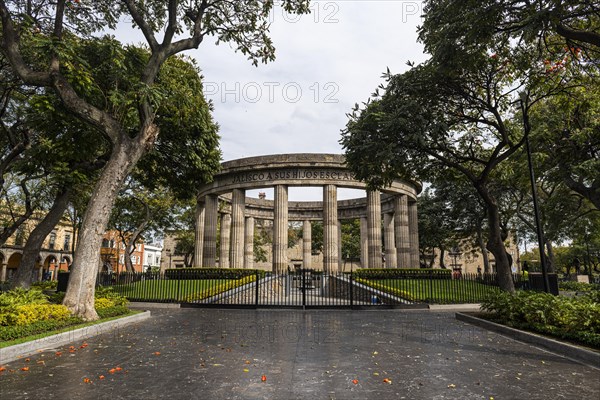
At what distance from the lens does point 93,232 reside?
11383mm

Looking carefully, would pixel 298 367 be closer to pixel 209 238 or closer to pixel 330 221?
pixel 330 221

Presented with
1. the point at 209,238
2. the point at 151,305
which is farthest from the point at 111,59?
the point at 209,238

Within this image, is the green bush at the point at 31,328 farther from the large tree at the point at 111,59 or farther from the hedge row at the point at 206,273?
the hedge row at the point at 206,273

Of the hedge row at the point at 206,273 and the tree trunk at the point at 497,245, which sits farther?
the hedge row at the point at 206,273

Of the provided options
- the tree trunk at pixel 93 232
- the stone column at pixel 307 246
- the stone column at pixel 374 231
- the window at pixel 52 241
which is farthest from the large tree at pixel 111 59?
the window at pixel 52 241

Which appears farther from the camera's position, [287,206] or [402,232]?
[402,232]

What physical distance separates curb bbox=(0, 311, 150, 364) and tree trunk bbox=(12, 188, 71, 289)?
792 centimetres

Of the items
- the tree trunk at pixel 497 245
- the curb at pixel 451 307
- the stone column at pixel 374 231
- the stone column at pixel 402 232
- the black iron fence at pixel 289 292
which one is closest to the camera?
the tree trunk at pixel 497 245

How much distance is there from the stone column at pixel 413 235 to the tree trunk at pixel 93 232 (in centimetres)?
2577

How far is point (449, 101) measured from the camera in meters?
15.2

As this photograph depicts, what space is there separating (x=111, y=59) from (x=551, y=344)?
628 inches

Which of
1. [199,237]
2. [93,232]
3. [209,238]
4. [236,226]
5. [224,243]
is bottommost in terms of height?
[93,232]

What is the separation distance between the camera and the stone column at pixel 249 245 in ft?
120

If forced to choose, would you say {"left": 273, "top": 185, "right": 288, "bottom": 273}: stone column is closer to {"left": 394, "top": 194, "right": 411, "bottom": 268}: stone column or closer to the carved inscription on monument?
the carved inscription on monument
